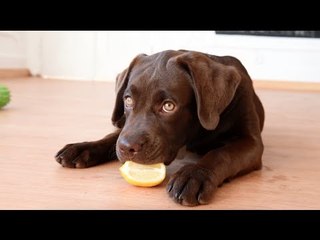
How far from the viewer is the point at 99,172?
2.15 metres

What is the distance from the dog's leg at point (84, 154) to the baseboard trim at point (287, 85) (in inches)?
194

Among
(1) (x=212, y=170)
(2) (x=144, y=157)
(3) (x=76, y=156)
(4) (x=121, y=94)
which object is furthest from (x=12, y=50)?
(1) (x=212, y=170)

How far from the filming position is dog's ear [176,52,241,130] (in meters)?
1.98

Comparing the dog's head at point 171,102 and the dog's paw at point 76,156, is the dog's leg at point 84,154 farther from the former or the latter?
the dog's head at point 171,102

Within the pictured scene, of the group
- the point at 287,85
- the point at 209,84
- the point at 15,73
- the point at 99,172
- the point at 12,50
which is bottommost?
the point at 15,73

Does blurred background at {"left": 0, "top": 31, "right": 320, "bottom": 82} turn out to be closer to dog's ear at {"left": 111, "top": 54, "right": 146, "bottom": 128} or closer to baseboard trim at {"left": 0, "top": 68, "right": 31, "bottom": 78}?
baseboard trim at {"left": 0, "top": 68, "right": 31, "bottom": 78}

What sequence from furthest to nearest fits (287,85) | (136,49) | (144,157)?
(136,49) < (287,85) < (144,157)

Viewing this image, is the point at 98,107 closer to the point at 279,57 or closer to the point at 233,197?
the point at 233,197

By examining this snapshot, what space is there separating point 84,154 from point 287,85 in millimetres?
5248

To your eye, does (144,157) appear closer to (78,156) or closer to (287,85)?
(78,156)

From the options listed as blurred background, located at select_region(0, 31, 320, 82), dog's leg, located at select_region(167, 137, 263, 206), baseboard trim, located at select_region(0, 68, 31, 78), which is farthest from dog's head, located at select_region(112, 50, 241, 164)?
baseboard trim, located at select_region(0, 68, 31, 78)

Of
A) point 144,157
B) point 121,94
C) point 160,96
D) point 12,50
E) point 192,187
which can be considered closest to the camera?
point 192,187
